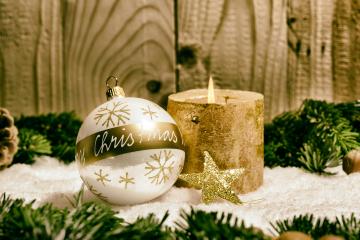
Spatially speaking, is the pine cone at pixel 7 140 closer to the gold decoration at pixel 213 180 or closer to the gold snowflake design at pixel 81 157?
the gold snowflake design at pixel 81 157

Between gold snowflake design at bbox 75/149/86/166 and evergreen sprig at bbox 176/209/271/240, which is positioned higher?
gold snowflake design at bbox 75/149/86/166

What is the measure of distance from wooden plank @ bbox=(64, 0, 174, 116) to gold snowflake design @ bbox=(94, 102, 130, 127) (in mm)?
624

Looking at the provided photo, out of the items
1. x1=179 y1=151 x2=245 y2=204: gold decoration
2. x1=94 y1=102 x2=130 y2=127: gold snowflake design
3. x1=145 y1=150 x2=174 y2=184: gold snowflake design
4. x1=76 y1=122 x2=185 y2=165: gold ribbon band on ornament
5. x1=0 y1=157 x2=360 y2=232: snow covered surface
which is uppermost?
x1=94 y1=102 x2=130 y2=127: gold snowflake design

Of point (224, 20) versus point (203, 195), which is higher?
point (224, 20)

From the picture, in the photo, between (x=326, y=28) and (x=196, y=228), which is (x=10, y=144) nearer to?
(x=196, y=228)

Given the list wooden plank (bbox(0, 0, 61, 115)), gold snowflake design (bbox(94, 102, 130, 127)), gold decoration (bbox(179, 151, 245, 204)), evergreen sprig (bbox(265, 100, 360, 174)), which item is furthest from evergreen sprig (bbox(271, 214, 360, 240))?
wooden plank (bbox(0, 0, 61, 115))

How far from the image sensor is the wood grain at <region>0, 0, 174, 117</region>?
1612 millimetres

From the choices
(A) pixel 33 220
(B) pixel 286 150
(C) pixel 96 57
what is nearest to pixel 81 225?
(A) pixel 33 220

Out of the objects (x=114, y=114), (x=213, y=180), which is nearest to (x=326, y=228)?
(x=213, y=180)

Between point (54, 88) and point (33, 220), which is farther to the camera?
point (54, 88)

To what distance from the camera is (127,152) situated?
97 cm

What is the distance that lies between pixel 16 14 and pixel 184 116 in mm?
765

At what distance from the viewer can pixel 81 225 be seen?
0.74 metres

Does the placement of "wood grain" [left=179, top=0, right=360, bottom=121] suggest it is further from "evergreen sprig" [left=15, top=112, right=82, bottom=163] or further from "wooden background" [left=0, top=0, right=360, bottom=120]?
"evergreen sprig" [left=15, top=112, right=82, bottom=163]
